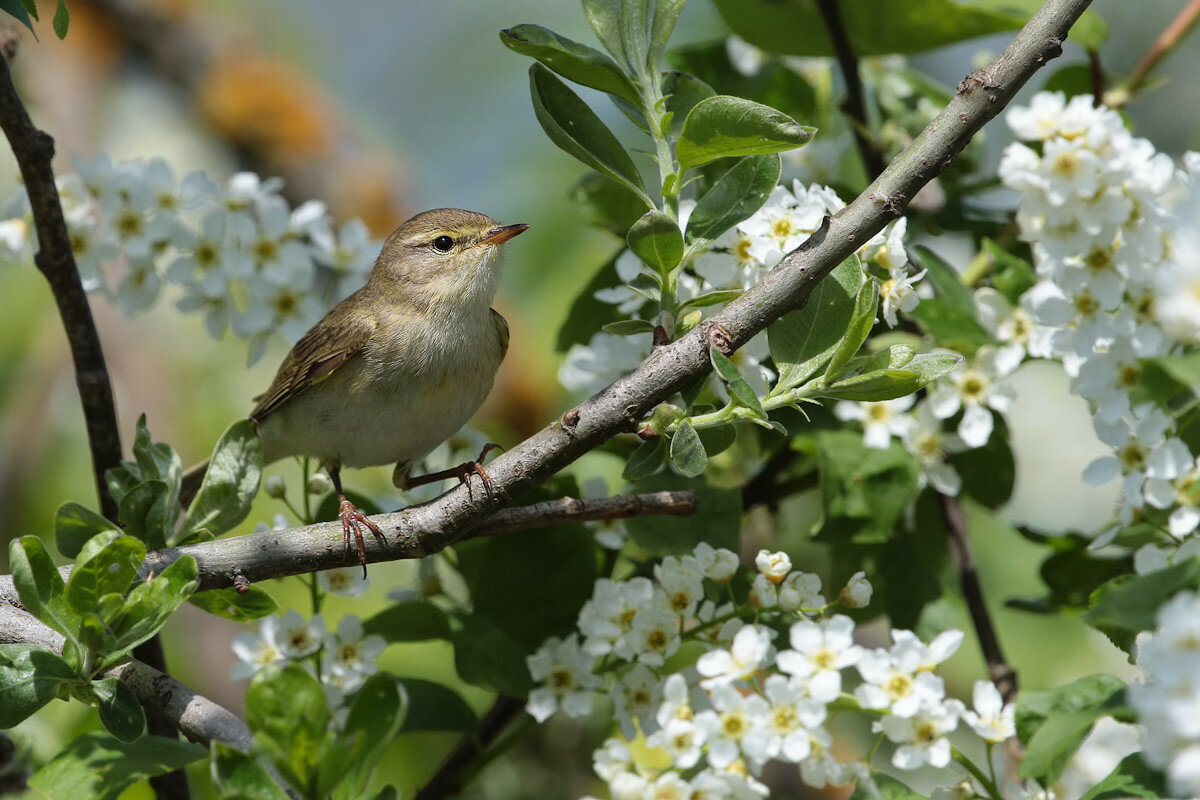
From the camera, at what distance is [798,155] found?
2938mm

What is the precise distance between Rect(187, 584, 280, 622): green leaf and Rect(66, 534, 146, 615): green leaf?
0.16 m

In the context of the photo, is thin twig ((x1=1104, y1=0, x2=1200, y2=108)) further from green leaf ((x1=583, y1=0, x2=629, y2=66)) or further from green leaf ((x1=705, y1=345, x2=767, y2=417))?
green leaf ((x1=705, y1=345, x2=767, y2=417))

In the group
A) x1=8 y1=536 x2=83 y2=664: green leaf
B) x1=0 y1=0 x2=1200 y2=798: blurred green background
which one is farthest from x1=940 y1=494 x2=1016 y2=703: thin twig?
x1=8 y1=536 x2=83 y2=664: green leaf

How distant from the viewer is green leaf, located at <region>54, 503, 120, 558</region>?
181cm

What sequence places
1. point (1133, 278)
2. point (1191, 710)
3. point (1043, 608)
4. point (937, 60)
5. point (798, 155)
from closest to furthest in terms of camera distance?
point (1191, 710) → point (1133, 278) → point (1043, 608) → point (798, 155) → point (937, 60)

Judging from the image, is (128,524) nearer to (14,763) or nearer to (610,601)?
(14,763)

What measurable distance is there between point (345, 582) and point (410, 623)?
151mm

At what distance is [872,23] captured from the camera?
106 inches

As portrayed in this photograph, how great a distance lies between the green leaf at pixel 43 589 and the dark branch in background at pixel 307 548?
0.10 m

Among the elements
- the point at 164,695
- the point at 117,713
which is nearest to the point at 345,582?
the point at 164,695

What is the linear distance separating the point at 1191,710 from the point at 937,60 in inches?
167

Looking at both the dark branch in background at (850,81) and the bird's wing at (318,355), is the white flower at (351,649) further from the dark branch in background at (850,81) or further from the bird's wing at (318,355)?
the dark branch in background at (850,81)

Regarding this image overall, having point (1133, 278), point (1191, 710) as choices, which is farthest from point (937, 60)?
point (1191, 710)

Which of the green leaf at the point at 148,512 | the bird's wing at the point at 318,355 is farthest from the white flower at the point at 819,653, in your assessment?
the bird's wing at the point at 318,355
